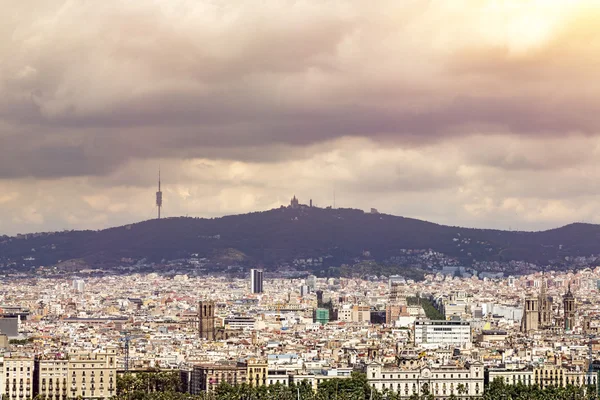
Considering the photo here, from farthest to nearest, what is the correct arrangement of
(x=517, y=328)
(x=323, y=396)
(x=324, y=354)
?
1. (x=517, y=328)
2. (x=324, y=354)
3. (x=323, y=396)

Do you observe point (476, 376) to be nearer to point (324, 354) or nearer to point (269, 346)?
point (324, 354)

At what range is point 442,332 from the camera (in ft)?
540

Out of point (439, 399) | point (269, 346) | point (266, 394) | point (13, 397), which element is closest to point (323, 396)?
point (266, 394)

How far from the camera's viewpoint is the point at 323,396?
98875 millimetres

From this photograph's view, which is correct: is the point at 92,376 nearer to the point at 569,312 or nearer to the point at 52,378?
the point at 52,378

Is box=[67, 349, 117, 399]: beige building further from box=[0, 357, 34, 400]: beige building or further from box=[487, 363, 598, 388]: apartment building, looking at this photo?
box=[487, 363, 598, 388]: apartment building

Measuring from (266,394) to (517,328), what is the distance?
101 m

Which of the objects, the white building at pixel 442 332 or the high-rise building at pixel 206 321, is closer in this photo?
the white building at pixel 442 332

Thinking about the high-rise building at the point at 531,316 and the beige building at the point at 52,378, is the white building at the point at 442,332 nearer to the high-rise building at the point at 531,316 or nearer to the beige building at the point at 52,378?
the high-rise building at the point at 531,316

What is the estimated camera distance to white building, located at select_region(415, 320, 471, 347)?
530 ft

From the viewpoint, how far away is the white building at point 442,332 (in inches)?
6358

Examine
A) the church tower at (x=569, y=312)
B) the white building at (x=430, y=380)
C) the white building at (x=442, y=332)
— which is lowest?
the white building at (x=430, y=380)

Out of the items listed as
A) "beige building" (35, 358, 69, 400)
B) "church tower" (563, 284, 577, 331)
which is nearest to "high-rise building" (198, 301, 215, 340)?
"church tower" (563, 284, 577, 331)

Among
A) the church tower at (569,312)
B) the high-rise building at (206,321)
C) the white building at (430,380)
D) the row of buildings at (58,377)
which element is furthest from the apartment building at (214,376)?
the church tower at (569,312)
